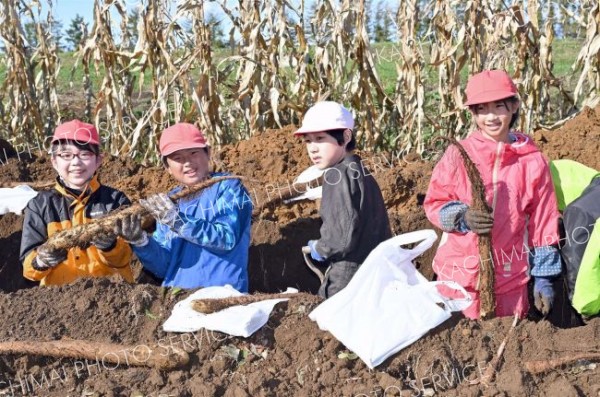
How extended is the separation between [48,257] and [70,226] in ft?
0.74

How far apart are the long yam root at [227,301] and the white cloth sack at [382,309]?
0.22m

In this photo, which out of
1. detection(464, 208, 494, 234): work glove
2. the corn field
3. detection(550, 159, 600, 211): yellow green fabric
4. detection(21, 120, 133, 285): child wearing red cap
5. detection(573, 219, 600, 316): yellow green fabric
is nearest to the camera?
detection(464, 208, 494, 234): work glove

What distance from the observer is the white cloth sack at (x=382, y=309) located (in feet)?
8.92

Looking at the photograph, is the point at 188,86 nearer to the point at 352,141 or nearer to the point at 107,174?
the point at 107,174

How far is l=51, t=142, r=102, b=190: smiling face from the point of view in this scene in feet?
11.4

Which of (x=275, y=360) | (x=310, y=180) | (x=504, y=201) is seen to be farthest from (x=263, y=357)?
(x=310, y=180)

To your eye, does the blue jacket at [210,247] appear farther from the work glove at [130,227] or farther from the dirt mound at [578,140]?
the dirt mound at [578,140]

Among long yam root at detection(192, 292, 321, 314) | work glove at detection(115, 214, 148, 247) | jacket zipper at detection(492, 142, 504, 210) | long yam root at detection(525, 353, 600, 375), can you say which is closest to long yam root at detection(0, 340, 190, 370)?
long yam root at detection(192, 292, 321, 314)

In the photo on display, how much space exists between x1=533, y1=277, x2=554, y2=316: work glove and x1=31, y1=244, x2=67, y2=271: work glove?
1930 millimetres

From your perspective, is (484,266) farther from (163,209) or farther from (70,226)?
(70,226)

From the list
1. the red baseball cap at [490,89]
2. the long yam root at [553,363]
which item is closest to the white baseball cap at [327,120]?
the red baseball cap at [490,89]

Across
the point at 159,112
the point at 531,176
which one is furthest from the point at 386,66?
the point at 531,176

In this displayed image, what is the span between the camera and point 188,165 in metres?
3.37

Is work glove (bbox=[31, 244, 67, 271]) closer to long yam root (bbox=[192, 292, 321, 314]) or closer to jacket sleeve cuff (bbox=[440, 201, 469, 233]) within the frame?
long yam root (bbox=[192, 292, 321, 314])
